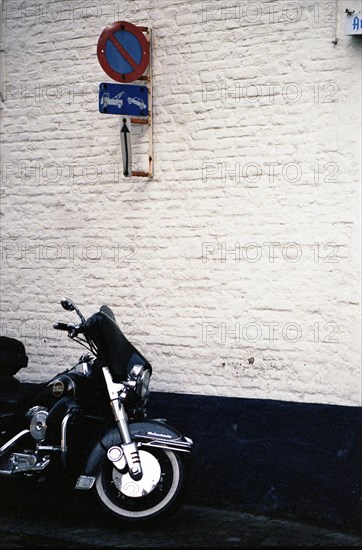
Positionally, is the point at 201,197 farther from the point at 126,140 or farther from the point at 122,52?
the point at 122,52

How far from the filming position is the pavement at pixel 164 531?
6.48 m

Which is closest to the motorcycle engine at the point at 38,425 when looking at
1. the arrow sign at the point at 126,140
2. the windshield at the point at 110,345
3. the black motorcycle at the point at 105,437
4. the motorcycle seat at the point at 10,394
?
the black motorcycle at the point at 105,437

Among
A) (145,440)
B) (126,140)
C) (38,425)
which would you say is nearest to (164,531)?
(145,440)

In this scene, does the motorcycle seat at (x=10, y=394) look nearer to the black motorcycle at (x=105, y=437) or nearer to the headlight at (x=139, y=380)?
the black motorcycle at (x=105, y=437)

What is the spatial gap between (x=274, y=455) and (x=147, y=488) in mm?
1324

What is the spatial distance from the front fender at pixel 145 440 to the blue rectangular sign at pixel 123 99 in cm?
254

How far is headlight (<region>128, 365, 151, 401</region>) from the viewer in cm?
666

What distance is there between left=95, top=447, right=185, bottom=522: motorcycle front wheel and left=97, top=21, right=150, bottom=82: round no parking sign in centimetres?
296

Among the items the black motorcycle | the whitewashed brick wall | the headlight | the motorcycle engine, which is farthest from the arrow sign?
the motorcycle engine

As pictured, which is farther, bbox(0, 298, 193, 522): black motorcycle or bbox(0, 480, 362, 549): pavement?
bbox(0, 298, 193, 522): black motorcycle

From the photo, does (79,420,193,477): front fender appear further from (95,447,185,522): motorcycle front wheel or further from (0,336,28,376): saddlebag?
(0,336,28,376): saddlebag

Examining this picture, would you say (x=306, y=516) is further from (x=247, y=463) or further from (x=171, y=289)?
(x=171, y=289)

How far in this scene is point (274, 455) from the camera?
748cm

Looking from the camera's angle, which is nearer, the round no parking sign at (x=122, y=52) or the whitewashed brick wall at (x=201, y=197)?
the whitewashed brick wall at (x=201, y=197)
